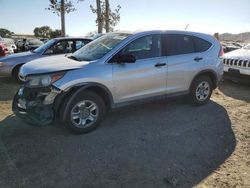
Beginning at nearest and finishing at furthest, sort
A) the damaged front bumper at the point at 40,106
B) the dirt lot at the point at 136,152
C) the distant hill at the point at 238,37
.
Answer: the dirt lot at the point at 136,152 → the damaged front bumper at the point at 40,106 → the distant hill at the point at 238,37

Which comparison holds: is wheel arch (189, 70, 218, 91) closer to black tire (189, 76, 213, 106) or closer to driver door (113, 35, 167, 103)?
black tire (189, 76, 213, 106)

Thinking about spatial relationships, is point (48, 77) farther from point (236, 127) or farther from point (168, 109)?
point (236, 127)

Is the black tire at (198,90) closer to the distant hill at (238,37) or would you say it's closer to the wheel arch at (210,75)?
the wheel arch at (210,75)

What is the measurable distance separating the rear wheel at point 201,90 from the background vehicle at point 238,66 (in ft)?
7.06

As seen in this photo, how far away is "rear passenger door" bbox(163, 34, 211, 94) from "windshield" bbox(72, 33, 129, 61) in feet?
3.26

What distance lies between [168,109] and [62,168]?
3.11 meters

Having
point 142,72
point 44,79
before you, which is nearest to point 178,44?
point 142,72

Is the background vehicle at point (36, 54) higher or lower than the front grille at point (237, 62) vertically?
higher

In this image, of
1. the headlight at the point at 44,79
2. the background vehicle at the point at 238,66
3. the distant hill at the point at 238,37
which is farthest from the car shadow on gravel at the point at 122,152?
the distant hill at the point at 238,37

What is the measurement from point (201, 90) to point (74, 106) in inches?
124

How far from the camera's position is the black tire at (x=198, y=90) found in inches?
238

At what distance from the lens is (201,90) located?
20.4ft

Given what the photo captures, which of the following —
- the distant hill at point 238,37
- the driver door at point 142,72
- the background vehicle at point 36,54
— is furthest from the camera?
the distant hill at point 238,37

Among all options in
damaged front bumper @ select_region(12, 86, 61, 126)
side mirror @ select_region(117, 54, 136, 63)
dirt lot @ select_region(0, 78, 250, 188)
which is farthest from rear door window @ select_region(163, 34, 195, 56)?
damaged front bumper @ select_region(12, 86, 61, 126)
